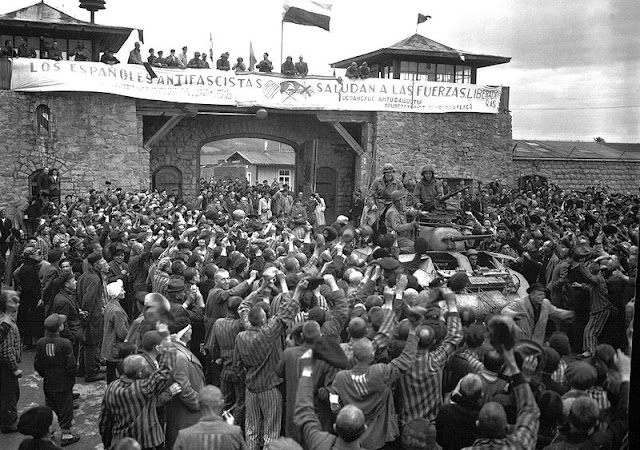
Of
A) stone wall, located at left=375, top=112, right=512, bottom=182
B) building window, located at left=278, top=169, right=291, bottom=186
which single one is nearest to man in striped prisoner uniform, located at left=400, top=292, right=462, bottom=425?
stone wall, located at left=375, top=112, right=512, bottom=182

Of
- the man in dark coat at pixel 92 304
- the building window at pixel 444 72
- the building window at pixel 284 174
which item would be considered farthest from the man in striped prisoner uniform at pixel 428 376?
the building window at pixel 284 174

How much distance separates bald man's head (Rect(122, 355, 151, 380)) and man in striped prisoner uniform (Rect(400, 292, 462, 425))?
7.70 feet

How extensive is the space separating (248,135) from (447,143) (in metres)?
7.55

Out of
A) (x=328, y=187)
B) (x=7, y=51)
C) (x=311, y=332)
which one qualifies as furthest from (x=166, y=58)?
(x=311, y=332)

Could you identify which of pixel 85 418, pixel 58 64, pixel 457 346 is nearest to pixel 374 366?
pixel 457 346

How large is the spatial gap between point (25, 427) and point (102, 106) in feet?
58.1

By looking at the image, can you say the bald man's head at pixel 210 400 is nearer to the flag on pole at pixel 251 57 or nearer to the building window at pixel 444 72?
the flag on pole at pixel 251 57

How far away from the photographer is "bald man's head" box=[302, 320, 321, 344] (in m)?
6.00

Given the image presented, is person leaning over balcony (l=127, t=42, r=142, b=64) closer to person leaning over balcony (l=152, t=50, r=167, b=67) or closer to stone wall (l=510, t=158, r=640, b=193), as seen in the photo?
person leaning over balcony (l=152, t=50, r=167, b=67)

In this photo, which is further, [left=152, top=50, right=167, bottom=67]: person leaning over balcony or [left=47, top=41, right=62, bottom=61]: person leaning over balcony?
[left=152, top=50, right=167, bottom=67]: person leaning over balcony

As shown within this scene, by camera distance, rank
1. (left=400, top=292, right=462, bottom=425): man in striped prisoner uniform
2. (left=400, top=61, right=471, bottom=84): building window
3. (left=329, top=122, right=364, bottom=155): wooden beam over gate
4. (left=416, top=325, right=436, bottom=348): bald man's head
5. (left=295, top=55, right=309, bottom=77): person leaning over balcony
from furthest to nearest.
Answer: (left=400, top=61, right=471, bottom=84): building window
(left=329, top=122, right=364, bottom=155): wooden beam over gate
(left=295, top=55, right=309, bottom=77): person leaning over balcony
(left=400, top=292, right=462, bottom=425): man in striped prisoner uniform
(left=416, top=325, right=436, bottom=348): bald man's head

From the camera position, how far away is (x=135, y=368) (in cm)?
564

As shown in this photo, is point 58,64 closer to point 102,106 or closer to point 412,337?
point 102,106

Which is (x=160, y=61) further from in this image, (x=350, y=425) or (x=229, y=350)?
(x=350, y=425)
